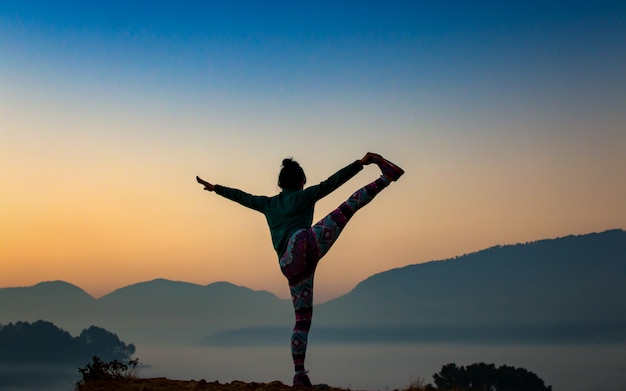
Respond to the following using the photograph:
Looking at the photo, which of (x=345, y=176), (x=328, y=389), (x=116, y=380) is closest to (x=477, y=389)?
(x=328, y=389)

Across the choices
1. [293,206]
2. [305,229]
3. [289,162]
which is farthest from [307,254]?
[289,162]

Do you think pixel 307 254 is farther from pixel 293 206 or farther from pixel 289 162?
pixel 289 162

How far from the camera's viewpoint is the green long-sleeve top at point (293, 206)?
935 centimetres

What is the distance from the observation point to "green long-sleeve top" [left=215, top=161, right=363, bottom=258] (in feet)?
30.7

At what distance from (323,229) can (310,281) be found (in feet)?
2.28

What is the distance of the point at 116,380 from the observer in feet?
32.0

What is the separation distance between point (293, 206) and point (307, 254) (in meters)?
0.69

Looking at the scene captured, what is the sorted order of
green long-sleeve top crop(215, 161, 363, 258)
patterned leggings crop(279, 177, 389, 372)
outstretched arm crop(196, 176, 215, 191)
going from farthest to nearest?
outstretched arm crop(196, 176, 215, 191)
green long-sleeve top crop(215, 161, 363, 258)
patterned leggings crop(279, 177, 389, 372)

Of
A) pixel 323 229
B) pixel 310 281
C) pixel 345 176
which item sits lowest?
pixel 310 281

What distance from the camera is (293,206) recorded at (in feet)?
31.0

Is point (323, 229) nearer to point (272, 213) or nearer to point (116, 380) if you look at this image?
point (272, 213)

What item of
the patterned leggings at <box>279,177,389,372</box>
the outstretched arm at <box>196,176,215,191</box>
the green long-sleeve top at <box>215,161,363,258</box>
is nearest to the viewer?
the patterned leggings at <box>279,177,389,372</box>

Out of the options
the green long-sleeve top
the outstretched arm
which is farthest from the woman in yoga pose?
the outstretched arm

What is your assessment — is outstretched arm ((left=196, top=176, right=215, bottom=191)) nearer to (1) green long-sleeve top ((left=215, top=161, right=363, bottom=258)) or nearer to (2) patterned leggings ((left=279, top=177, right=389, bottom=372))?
(1) green long-sleeve top ((left=215, top=161, right=363, bottom=258))
